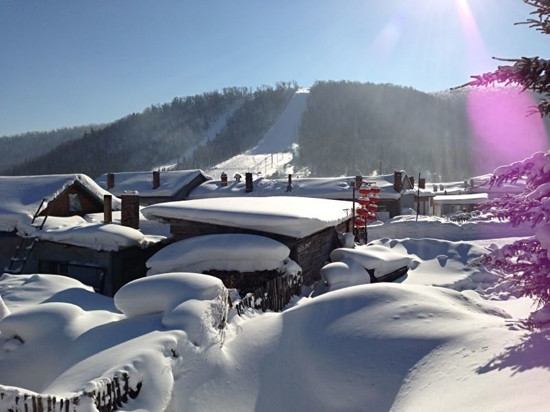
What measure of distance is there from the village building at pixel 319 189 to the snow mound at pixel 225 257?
76.5 feet

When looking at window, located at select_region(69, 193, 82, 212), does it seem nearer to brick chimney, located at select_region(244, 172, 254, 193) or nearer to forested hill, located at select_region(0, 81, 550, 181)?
brick chimney, located at select_region(244, 172, 254, 193)

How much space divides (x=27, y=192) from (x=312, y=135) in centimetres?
13252

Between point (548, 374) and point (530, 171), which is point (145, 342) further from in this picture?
point (530, 171)

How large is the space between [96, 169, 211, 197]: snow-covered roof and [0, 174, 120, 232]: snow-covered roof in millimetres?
20044

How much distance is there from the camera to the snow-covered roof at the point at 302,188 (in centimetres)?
3639

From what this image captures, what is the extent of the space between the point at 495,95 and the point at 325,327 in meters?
203

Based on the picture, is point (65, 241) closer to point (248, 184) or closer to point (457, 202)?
point (248, 184)

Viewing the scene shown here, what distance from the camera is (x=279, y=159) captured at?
123938 millimetres

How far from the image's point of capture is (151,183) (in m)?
41.6

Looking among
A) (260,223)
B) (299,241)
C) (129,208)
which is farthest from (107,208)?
(299,241)

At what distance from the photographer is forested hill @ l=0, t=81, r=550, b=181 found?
128250mm

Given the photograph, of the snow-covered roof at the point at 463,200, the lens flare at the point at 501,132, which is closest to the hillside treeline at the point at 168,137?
the lens flare at the point at 501,132

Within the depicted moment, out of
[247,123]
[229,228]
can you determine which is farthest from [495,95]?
[229,228]

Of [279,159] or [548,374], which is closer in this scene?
[548,374]
